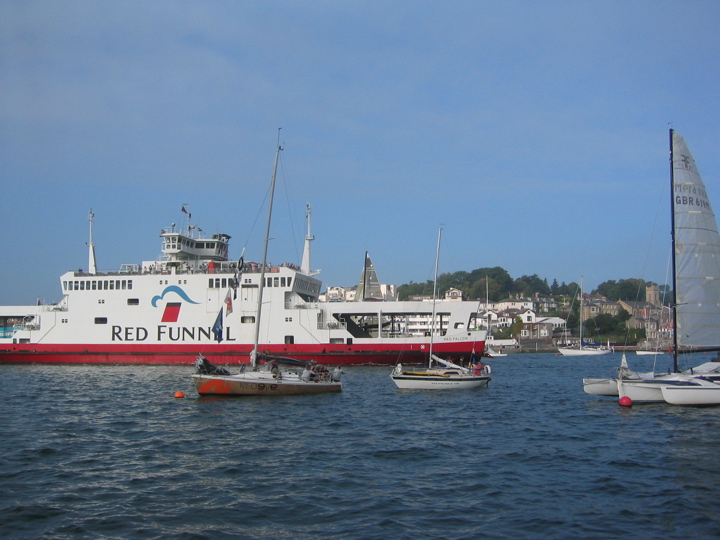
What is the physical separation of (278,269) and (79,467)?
30.6m

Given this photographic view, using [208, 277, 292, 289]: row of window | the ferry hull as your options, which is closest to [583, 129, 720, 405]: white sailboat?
the ferry hull

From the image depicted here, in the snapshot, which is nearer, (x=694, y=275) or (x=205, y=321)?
(x=694, y=275)

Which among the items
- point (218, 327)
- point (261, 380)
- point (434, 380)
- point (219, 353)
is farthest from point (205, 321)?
point (434, 380)

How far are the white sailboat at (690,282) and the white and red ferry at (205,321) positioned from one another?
18.4 m

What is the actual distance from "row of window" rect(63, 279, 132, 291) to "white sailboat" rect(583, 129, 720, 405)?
36015 millimetres

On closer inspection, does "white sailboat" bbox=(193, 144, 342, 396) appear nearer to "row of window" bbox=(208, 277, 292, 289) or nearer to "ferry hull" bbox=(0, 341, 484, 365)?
"ferry hull" bbox=(0, 341, 484, 365)

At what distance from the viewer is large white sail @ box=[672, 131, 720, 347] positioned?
2492 cm

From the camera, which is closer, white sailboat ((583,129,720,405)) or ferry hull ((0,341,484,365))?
white sailboat ((583,129,720,405))

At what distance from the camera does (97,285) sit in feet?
157

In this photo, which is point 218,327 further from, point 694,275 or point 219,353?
point 694,275

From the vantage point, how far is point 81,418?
22172 millimetres

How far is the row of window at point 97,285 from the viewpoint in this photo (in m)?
47.3

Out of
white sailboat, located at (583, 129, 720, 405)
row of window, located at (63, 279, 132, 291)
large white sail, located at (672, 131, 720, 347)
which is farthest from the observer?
row of window, located at (63, 279, 132, 291)

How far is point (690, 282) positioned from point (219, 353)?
30757mm
